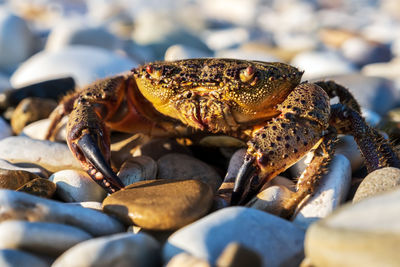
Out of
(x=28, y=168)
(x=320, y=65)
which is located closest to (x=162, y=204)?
(x=28, y=168)

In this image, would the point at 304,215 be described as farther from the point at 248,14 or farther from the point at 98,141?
the point at 248,14

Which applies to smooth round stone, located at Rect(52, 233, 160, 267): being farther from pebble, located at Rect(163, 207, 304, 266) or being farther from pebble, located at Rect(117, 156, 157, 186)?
pebble, located at Rect(117, 156, 157, 186)

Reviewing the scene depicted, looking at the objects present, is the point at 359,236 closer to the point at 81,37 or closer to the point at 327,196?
the point at 327,196

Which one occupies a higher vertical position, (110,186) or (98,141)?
(98,141)

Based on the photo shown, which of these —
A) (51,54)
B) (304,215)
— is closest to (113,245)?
(304,215)

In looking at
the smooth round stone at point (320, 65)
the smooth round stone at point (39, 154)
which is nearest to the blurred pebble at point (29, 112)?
the smooth round stone at point (39, 154)

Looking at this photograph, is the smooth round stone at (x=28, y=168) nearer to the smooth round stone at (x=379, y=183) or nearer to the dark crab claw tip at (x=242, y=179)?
the dark crab claw tip at (x=242, y=179)

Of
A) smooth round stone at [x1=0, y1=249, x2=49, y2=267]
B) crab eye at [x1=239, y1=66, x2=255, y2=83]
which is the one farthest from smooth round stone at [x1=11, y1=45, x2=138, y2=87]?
smooth round stone at [x1=0, y1=249, x2=49, y2=267]
